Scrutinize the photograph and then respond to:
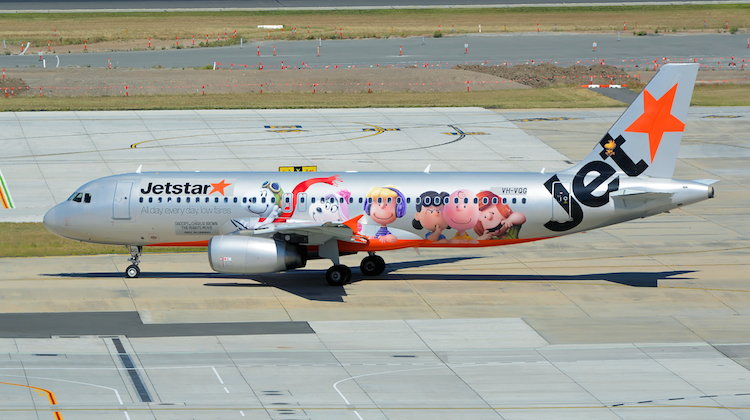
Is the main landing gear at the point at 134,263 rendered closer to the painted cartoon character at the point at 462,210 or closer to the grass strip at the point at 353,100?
the painted cartoon character at the point at 462,210

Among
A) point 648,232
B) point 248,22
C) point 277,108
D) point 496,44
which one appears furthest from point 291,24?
point 648,232

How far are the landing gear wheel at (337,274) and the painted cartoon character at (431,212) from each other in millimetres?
3331

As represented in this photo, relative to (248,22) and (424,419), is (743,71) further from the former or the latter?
(424,419)

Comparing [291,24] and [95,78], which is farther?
[291,24]

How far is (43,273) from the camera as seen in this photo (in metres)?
49.0

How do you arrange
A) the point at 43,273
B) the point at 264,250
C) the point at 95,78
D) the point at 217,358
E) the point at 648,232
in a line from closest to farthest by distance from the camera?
the point at 217,358 → the point at 264,250 → the point at 43,273 → the point at 648,232 → the point at 95,78

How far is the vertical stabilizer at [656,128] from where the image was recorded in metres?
46.5

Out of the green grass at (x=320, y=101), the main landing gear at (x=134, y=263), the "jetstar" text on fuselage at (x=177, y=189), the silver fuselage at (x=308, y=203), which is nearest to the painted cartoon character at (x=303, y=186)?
the silver fuselage at (x=308, y=203)

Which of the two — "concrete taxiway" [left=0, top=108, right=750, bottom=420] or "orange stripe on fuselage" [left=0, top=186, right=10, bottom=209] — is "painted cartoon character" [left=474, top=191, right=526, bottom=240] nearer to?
"concrete taxiway" [left=0, top=108, right=750, bottom=420]

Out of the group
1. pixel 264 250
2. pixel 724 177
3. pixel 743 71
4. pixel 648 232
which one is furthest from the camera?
pixel 743 71

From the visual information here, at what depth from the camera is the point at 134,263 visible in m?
48.6

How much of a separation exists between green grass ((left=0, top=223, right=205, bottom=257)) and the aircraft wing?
885cm

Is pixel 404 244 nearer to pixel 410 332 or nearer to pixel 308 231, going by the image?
pixel 308 231

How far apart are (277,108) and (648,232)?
38.8 m
